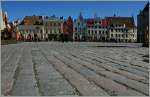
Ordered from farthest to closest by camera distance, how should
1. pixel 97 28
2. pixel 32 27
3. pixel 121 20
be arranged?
pixel 121 20 → pixel 32 27 → pixel 97 28

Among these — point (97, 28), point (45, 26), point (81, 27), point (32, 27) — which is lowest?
point (97, 28)

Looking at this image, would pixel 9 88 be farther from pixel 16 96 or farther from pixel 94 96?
pixel 94 96

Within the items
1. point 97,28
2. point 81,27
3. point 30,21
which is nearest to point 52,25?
point 30,21

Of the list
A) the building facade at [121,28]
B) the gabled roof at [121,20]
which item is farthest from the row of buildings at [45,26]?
the building facade at [121,28]

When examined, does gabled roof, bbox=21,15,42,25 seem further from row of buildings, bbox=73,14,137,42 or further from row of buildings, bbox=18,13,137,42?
row of buildings, bbox=73,14,137,42

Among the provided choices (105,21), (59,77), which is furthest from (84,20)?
(59,77)

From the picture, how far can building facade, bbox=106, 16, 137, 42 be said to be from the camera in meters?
137

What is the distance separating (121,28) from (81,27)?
13755mm

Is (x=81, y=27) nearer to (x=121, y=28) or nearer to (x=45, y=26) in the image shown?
(x=45, y=26)

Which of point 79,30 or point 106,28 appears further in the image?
point 79,30

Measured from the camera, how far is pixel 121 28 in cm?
13775

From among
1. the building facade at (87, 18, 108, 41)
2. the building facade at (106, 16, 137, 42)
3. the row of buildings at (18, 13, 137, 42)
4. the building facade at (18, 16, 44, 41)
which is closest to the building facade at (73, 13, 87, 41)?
the row of buildings at (18, 13, 137, 42)

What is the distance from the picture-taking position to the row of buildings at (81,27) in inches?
5404

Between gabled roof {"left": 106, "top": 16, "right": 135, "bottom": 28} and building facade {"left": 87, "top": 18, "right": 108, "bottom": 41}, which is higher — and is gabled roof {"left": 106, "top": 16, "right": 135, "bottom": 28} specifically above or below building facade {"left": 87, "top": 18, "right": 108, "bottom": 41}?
above
